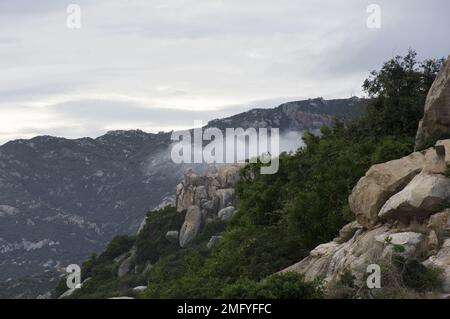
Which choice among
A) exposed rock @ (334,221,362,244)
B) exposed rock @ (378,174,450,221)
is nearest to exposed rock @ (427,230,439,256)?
exposed rock @ (378,174,450,221)

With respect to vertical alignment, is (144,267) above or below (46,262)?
above

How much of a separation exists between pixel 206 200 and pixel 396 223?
180ft

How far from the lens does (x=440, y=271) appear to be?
13016mm

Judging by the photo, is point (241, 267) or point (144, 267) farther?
point (144, 267)

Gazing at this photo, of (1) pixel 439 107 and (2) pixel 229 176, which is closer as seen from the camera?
(1) pixel 439 107

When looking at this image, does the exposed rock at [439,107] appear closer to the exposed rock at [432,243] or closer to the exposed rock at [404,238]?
the exposed rock at [404,238]

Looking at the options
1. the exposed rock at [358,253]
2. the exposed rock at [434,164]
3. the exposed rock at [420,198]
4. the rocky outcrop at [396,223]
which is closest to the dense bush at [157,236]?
the exposed rock at [358,253]

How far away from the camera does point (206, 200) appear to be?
7069 centimetres

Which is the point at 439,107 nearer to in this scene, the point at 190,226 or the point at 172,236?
the point at 190,226

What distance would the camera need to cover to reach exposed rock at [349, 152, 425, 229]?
1755 cm

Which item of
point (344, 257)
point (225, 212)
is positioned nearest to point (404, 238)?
point (344, 257)
